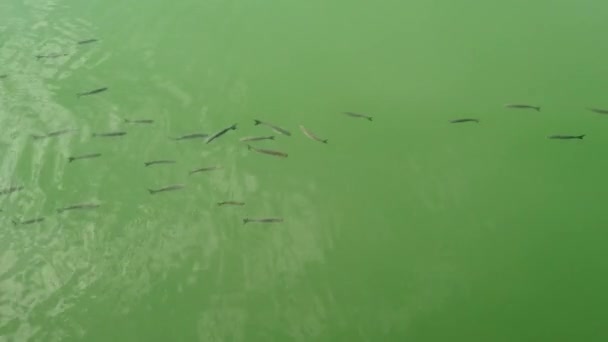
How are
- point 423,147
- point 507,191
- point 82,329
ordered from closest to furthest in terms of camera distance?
point 82,329 < point 507,191 < point 423,147

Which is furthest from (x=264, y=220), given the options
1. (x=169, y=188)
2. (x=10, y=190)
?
(x=10, y=190)

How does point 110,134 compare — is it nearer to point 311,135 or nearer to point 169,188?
point 169,188

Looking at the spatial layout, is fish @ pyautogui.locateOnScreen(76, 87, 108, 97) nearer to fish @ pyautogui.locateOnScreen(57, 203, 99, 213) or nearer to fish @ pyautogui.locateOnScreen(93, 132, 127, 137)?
fish @ pyautogui.locateOnScreen(93, 132, 127, 137)

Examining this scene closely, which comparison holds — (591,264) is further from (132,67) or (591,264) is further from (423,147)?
(132,67)

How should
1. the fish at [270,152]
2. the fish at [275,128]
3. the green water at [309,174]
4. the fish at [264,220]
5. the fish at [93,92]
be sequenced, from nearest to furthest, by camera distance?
the green water at [309,174] → the fish at [264,220] → the fish at [270,152] → the fish at [275,128] → the fish at [93,92]

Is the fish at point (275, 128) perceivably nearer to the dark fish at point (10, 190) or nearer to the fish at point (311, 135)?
the fish at point (311, 135)

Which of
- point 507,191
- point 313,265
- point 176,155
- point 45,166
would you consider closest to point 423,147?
point 507,191

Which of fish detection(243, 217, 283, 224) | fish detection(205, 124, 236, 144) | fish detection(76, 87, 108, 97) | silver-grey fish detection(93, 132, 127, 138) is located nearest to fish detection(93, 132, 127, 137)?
silver-grey fish detection(93, 132, 127, 138)

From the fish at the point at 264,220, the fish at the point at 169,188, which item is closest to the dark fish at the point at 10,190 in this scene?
the fish at the point at 169,188
